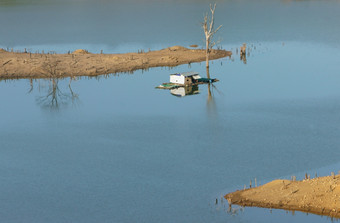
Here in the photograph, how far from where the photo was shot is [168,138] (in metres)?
78.4

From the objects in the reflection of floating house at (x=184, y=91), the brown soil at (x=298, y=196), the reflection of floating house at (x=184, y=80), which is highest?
the reflection of floating house at (x=184, y=80)

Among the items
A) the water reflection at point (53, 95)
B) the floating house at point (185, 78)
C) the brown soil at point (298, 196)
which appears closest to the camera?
the brown soil at point (298, 196)

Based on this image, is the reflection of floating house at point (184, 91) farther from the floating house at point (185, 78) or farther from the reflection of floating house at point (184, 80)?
the floating house at point (185, 78)

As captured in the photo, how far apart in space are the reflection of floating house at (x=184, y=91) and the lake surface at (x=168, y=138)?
124 centimetres

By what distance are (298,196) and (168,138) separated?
24.8 meters

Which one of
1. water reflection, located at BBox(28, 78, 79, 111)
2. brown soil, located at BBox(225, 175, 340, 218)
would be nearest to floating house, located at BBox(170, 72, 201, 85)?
water reflection, located at BBox(28, 78, 79, 111)

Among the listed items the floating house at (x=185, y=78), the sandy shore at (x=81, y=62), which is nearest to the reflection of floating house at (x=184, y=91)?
the floating house at (x=185, y=78)

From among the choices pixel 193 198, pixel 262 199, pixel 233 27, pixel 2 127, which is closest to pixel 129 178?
pixel 193 198

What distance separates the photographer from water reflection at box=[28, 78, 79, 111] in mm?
95875

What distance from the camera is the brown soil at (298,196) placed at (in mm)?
54750

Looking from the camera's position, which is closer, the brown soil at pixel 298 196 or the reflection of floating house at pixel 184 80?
the brown soil at pixel 298 196

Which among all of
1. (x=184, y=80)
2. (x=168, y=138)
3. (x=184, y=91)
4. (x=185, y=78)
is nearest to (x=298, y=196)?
(x=168, y=138)

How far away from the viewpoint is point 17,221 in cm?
5769

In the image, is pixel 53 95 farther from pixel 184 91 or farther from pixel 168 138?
pixel 168 138
